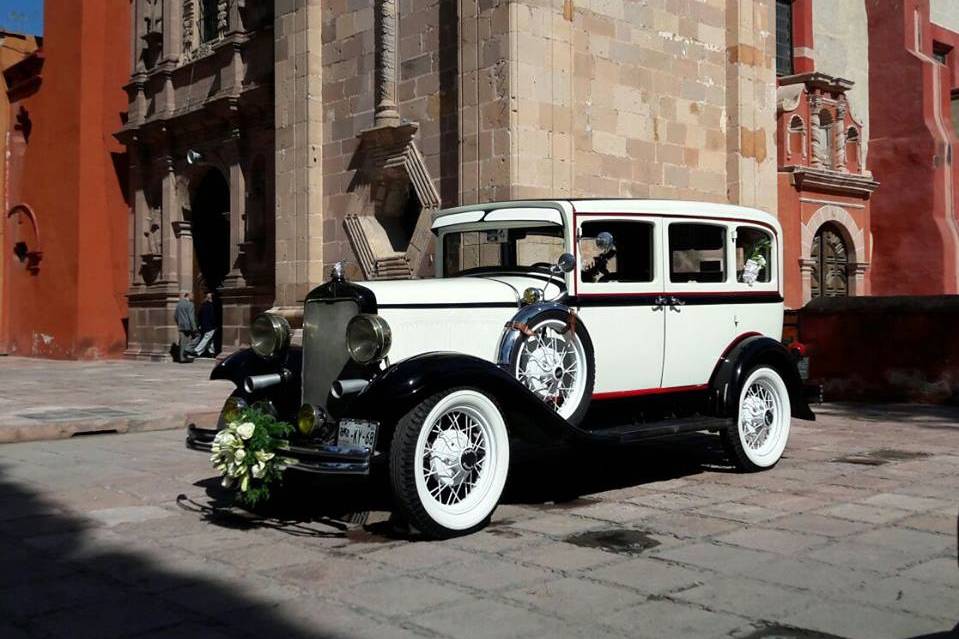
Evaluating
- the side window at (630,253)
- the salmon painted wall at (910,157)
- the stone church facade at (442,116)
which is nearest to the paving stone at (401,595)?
the side window at (630,253)

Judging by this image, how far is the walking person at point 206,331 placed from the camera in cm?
1889

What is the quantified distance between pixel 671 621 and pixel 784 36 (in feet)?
62.8

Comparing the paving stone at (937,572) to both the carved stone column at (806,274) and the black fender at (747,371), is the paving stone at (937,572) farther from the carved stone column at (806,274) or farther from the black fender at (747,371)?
the carved stone column at (806,274)

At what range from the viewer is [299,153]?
48.7 feet

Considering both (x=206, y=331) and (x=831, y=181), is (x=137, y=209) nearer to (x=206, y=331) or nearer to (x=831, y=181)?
(x=206, y=331)

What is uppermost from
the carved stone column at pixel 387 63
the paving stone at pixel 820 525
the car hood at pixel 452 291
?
the carved stone column at pixel 387 63

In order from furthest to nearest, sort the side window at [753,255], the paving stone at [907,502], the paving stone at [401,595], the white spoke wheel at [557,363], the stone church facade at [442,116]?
the stone church facade at [442,116]
the side window at [753,255]
the white spoke wheel at [557,363]
the paving stone at [907,502]
the paving stone at [401,595]

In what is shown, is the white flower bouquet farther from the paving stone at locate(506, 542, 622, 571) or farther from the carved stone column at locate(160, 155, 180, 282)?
the carved stone column at locate(160, 155, 180, 282)

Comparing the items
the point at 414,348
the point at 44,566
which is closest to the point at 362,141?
the point at 414,348

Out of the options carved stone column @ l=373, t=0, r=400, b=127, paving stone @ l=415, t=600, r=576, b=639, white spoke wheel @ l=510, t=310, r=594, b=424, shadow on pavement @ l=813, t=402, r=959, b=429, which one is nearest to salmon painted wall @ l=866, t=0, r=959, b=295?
shadow on pavement @ l=813, t=402, r=959, b=429

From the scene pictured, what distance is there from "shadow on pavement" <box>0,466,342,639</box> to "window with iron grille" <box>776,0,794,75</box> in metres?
18.4

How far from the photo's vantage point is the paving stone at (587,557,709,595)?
3904mm

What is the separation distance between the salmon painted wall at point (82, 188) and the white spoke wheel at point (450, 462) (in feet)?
57.8

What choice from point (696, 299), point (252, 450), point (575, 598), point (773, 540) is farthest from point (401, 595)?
point (696, 299)
